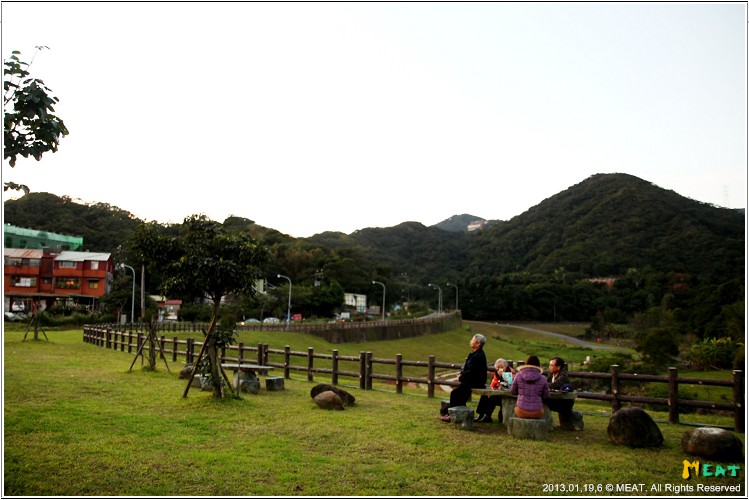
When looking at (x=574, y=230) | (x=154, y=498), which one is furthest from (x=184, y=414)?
(x=574, y=230)

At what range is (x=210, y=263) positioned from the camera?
10055 millimetres

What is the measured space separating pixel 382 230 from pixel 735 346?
135060mm

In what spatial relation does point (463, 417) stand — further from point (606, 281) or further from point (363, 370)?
point (606, 281)

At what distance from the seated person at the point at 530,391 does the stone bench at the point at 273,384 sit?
5.88 metres

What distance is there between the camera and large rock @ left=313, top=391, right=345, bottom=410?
9781 mm

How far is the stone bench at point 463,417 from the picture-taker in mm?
8297

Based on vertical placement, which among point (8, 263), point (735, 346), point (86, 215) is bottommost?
point (735, 346)

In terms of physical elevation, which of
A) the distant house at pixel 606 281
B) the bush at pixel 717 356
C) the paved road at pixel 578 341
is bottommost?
the paved road at pixel 578 341

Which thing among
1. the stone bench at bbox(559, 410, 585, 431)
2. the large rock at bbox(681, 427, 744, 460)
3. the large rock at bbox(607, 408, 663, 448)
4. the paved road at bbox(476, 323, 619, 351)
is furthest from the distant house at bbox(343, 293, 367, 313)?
the large rock at bbox(681, 427, 744, 460)

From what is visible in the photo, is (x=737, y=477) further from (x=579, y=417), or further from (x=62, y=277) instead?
(x=62, y=277)

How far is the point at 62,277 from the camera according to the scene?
55438 mm

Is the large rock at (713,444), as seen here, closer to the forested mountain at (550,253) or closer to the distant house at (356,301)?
the forested mountain at (550,253)

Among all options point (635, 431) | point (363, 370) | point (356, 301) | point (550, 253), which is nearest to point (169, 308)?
point (356, 301)

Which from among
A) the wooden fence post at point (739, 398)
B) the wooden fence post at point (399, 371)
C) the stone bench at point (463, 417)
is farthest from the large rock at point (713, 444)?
the wooden fence post at point (399, 371)
